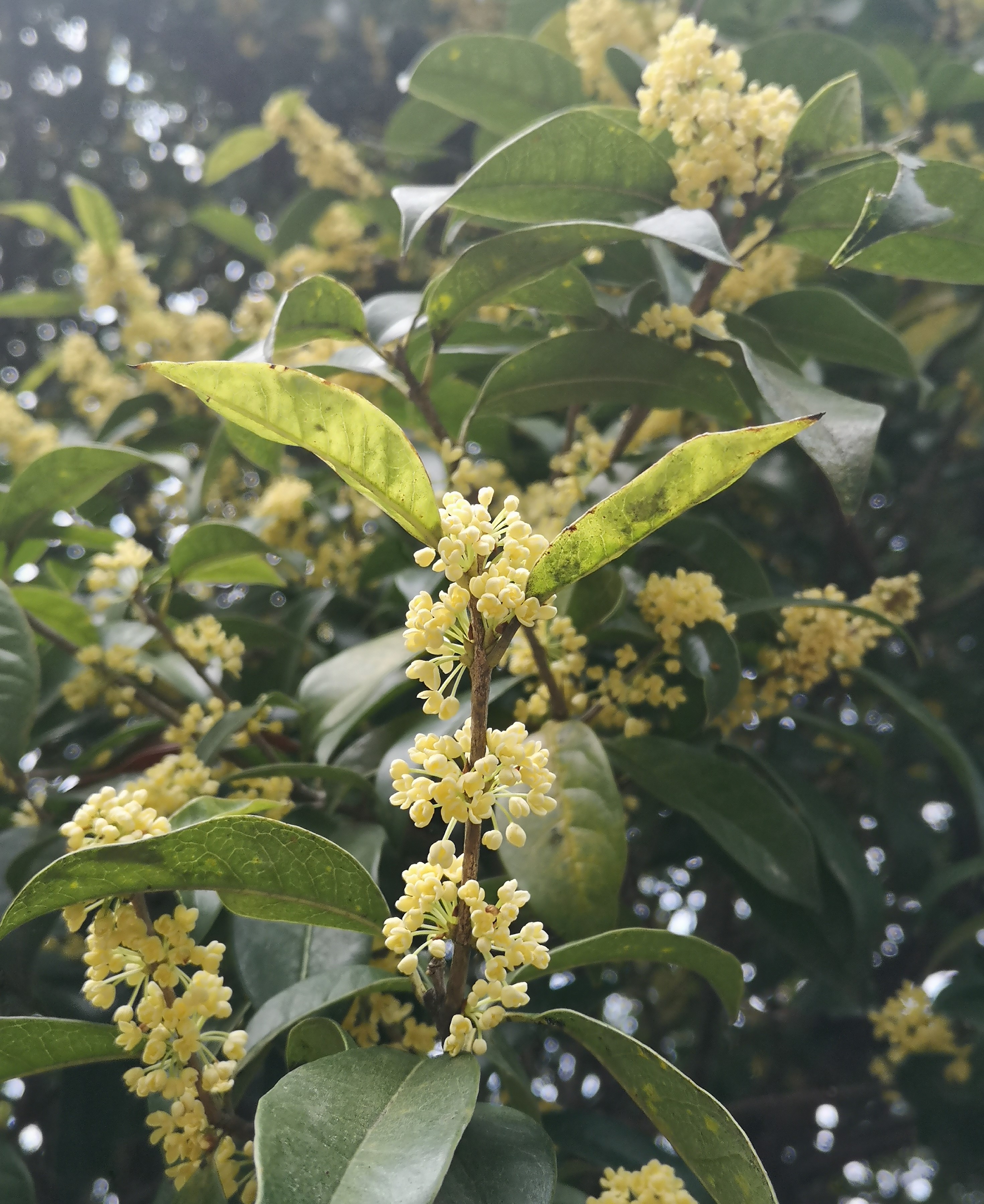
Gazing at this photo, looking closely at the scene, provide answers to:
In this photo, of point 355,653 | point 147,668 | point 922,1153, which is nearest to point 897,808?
point 922,1153

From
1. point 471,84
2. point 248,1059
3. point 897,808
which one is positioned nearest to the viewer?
point 248,1059

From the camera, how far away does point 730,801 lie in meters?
1.16

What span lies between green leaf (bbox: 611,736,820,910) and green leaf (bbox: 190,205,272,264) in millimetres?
1759

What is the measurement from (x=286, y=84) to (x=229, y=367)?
2828mm

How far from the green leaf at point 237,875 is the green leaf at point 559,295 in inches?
29.9

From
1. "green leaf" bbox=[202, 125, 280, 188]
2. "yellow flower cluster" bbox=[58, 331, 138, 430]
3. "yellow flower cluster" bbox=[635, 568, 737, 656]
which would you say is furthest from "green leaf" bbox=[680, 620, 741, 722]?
"green leaf" bbox=[202, 125, 280, 188]

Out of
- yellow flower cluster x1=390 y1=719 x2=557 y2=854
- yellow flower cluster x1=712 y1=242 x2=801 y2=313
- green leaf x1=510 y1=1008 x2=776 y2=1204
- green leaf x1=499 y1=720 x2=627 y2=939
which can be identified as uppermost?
yellow flower cluster x1=390 y1=719 x2=557 y2=854

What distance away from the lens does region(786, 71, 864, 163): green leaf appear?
117 cm

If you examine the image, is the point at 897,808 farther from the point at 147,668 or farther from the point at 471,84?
the point at 471,84

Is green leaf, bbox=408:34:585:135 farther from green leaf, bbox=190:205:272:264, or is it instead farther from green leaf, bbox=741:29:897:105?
green leaf, bbox=190:205:272:264

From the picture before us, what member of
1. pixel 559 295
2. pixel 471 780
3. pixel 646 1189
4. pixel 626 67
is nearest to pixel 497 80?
pixel 626 67

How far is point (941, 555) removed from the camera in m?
2.26

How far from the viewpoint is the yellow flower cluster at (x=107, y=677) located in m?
1.33

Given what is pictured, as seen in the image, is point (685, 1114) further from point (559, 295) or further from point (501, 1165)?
point (559, 295)
